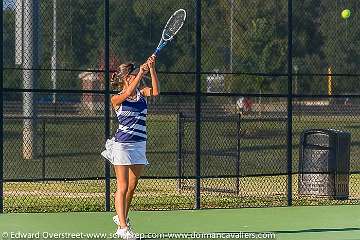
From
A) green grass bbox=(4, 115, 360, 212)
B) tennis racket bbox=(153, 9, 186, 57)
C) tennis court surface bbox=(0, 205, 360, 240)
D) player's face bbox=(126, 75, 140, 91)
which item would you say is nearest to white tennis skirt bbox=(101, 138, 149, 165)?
player's face bbox=(126, 75, 140, 91)

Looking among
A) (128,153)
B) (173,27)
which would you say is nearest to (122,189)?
(128,153)

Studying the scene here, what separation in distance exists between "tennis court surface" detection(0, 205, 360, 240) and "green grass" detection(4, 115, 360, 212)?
0.80 metres

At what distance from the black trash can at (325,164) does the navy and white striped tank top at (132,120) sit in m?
4.89

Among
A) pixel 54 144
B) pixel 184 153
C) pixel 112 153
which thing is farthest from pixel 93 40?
pixel 112 153

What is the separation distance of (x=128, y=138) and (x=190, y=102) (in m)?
15.1

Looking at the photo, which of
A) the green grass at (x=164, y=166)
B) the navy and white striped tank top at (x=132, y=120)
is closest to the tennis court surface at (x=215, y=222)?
the green grass at (x=164, y=166)

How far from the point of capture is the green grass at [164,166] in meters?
15.1

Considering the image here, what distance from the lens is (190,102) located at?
85.2 feet

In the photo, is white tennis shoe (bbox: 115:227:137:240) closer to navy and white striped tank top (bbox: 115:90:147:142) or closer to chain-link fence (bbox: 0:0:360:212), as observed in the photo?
navy and white striped tank top (bbox: 115:90:147:142)

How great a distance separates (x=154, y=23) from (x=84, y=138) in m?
8.41

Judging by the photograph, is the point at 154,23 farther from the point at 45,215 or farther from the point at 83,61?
the point at 45,215

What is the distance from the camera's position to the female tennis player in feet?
35.6

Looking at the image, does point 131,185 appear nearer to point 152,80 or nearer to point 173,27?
point 152,80

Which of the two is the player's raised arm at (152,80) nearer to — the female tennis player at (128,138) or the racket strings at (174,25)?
the female tennis player at (128,138)
